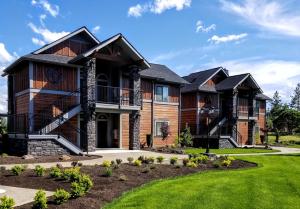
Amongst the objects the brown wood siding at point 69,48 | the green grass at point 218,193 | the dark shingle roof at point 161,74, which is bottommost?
the green grass at point 218,193

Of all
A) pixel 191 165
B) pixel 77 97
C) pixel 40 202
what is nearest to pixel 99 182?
pixel 40 202

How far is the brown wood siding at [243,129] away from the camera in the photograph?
36.5m

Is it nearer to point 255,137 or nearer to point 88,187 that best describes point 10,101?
point 88,187

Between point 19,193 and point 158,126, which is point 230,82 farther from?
point 19,193

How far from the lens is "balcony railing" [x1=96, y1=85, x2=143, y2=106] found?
24.7 meters

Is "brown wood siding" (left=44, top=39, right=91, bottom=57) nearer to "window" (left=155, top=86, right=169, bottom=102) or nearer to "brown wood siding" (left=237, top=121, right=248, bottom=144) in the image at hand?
"window" (left=155, top=86, right=169, bottom=102)

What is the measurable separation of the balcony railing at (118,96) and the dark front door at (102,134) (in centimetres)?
206

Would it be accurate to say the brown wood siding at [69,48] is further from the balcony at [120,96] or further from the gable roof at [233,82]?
the gable roof at [233,82]

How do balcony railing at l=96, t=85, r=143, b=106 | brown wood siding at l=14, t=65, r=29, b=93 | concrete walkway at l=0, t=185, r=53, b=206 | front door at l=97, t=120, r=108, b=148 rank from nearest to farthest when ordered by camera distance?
1. concrete walkway at l=0, t=185, r=53, b=206
2. brown wood siding at l=14, t=65, r=29, b=93
3. balcony railing at l=96, t=85, r=143, b=106
4. front door at l=97, t=120, r=108, b=148

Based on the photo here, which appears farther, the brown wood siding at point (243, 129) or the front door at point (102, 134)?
the brown wood siding at point (243, 129)

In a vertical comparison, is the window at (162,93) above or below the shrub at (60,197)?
above

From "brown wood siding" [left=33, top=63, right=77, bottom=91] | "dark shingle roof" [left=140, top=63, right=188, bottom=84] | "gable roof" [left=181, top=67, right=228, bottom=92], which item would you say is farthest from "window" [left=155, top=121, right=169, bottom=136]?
"brown wood siding" [left=33, top=63, right=77, bottom=91]

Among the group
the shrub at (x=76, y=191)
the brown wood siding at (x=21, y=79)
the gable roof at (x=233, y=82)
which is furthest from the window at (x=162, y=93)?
the shrub at (x=76, y=191)

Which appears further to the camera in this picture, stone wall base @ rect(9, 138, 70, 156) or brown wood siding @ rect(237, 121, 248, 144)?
brown wood siding @ rect(237, 121, 248, 144)
